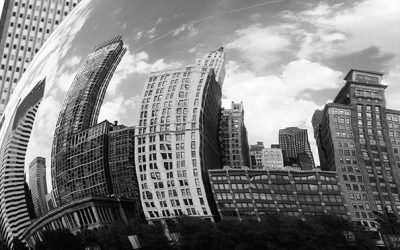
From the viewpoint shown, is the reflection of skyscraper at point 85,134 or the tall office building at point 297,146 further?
the reflection of skyscraper at point 85,134

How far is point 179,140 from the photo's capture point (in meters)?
4.55

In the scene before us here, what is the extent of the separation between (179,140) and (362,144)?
5.10 ft

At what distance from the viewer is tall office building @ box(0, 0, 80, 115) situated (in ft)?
280

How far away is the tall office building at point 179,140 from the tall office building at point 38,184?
114cm

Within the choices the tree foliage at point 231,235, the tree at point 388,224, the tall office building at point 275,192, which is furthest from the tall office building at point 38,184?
the tree at point 388,224

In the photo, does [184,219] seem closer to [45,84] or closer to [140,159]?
[140,159]

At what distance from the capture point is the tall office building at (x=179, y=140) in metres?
4.46

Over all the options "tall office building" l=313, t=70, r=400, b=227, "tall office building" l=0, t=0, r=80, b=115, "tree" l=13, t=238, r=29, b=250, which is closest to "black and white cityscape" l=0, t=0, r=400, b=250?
"tall office building" l=313, t=70, r=400, b=227

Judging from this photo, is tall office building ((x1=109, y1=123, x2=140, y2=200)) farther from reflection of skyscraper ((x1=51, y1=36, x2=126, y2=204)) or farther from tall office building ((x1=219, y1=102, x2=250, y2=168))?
tall office building ((x1=219, y1=102, x2=250, y2=168))

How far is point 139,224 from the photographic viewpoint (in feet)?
15.7

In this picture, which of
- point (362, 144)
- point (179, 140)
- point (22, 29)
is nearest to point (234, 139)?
point (179, 140)

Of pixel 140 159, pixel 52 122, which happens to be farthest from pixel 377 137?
pixel 52 122

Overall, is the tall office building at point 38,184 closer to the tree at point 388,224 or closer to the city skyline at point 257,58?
the city skyline at point 257,58

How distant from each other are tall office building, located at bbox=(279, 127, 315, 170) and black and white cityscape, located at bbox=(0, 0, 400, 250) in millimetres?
16
